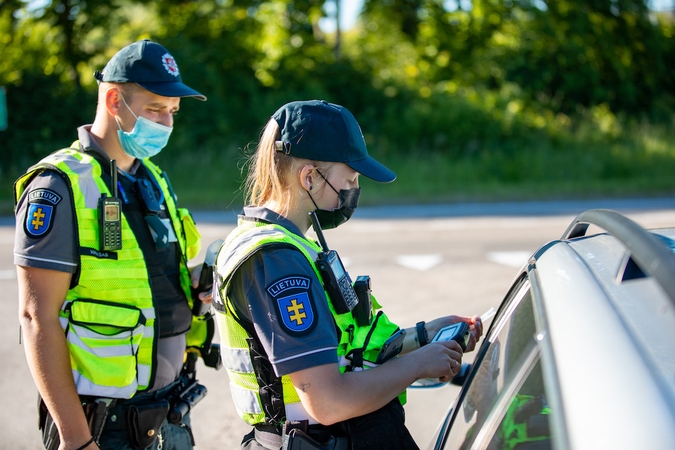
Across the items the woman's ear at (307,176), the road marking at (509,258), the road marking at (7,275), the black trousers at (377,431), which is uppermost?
the woman's ear at (307,176)

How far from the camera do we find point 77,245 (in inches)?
84.6

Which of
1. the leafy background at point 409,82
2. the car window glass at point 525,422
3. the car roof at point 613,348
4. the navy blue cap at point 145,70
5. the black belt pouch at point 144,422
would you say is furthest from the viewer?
the leafy background at point 409,82

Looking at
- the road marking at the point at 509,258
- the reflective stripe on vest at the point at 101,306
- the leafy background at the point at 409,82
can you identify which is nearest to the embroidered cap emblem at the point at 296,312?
the reflective stripe on vest at the point at 101,306

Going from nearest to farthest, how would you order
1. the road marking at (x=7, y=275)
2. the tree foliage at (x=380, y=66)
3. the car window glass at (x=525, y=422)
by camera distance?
the car window glass at (x=525, y=422), the road marking at (x=7, y=275), the tree foliage at (x=380, y=66)

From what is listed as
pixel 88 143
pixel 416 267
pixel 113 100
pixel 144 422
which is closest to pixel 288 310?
pixel 144 422

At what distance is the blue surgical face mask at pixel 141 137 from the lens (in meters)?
2.48

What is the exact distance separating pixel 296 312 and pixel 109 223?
0.86m

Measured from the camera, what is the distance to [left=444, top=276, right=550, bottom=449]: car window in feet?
4.87

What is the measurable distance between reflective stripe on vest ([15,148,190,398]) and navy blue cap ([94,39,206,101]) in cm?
33

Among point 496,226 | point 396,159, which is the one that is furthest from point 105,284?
point 396,159

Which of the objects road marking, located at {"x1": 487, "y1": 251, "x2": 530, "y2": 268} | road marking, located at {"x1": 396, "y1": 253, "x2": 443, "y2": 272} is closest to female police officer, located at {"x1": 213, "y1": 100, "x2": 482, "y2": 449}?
road marking, located at {"x1": 396, "y1": 253, "x2": 443, "y2": 272}

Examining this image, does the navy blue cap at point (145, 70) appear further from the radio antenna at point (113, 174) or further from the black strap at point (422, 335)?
the black strap at point (422, 335)

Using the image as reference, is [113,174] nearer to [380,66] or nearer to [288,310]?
[288,310]

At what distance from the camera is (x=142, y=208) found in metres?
2.44
